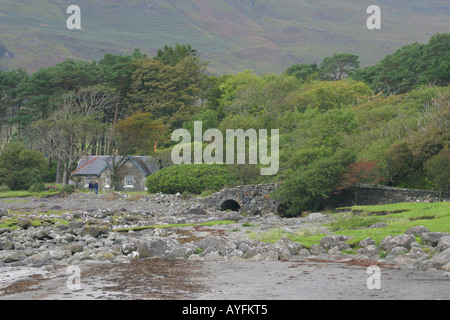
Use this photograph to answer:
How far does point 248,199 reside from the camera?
46.6 m

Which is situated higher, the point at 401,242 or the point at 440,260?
the point at 401,242

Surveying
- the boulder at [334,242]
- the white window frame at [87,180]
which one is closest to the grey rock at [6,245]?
the boulder at [334,242]

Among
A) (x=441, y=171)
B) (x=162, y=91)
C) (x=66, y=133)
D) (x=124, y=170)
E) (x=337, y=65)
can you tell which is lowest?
(x=124, y=170)

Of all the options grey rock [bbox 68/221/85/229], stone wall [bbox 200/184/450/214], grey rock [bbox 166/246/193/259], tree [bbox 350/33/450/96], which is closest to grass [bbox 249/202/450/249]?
stone wall [bbox 200/184/450/214]

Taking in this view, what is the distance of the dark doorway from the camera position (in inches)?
1901

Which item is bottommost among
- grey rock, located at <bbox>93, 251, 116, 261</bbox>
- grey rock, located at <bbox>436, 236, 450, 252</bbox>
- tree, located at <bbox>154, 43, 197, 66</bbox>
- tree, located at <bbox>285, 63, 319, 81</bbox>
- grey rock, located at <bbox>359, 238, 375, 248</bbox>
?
grey rock, located at <bbox>93, 251, 116, 261</bbox>

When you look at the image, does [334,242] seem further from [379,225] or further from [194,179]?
[194,179]

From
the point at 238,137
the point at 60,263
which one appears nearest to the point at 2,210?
the point at 60,263

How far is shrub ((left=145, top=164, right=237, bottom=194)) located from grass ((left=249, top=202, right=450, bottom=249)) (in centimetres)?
2264

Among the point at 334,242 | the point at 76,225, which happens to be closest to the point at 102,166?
the point at 76,225

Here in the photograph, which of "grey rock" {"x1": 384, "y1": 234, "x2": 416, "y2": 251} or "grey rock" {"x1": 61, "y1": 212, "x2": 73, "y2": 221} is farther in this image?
"grey rock" {"x1": 61, "y1": 212, "x2": 73, "y2": 221}

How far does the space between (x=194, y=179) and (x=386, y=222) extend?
95.9ft

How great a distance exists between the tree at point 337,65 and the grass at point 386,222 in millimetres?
81026

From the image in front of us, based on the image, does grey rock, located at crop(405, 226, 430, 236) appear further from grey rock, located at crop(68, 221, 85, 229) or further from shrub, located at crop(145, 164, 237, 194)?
shrub, located at crop(145, 164, 237, 194)
